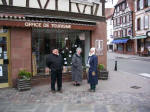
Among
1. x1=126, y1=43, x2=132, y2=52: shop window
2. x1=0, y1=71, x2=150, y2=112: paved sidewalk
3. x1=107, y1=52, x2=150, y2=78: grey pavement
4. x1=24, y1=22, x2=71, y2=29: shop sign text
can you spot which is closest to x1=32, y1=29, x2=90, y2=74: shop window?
x1=24, y1=22, x2=71, y2=29: shop sign text

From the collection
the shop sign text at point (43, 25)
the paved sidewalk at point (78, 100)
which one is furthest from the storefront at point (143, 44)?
the shop sign text at point (43, 25)

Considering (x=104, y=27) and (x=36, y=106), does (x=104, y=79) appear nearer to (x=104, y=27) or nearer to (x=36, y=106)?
(x=104, y=27)

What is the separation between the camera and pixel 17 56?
805 centimetres

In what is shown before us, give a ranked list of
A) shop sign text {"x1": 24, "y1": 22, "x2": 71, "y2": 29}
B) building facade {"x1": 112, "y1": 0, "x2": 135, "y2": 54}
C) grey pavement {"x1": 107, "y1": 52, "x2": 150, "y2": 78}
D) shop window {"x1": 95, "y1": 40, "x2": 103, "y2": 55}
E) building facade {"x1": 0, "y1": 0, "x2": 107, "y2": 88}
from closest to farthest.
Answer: shop sign text {"x1": 24, "y1": 22, "x2": 71, "y2": 29}
building facade {"x1": 0, "y1": 0, "x2": 107, "y2": 88}
shop window {"x1": 95, "y1": 40, "x2": 103, "y2": 55}
grey pavement {"x1": 107, "y1": 52, "x2": 150, "y2": 78}
building facade {"x1": 112, "y1": 0, "x2": 135, "y2": 54}

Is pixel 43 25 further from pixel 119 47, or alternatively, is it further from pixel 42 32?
pixel 119 47

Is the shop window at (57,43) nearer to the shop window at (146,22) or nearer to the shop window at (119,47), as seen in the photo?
the shop window at (146,22)

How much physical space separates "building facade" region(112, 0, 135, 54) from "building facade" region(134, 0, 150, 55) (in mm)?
2054

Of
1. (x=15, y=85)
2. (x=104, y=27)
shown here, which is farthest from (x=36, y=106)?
(x=104, y=27)

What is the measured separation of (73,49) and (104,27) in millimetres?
2116

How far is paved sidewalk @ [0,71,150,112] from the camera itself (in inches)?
218

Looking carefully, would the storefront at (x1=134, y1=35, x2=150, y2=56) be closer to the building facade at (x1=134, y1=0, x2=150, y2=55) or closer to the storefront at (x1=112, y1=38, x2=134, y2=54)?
the building facade at (x1=134, y1=0, x2=150, y2=55)

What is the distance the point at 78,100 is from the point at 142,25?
26.9 m

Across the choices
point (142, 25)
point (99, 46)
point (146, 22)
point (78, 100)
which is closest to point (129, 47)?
point (142, 25)

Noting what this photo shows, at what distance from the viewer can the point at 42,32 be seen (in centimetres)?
905
